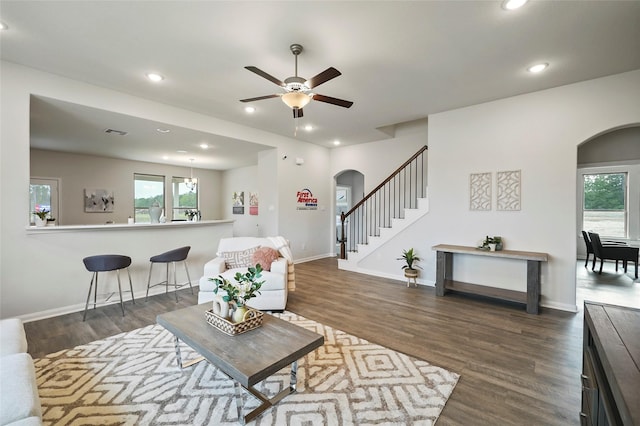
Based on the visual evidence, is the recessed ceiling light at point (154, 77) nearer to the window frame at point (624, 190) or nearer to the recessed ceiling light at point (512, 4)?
the recessed ceiling light at point (512, 4)

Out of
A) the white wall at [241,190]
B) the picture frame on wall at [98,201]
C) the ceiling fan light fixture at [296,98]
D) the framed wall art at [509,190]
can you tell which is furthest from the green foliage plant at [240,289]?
the picture frame on wall at [98,201]

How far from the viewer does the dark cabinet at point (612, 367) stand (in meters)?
0.88

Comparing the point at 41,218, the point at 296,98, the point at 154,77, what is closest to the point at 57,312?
the point at 41,218

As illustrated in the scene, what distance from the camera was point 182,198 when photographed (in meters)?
9.55

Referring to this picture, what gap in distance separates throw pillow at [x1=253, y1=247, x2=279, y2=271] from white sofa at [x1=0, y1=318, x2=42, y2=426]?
7.74ft

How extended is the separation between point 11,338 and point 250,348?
166 centimetres

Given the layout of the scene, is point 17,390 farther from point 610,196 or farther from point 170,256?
point 610,196

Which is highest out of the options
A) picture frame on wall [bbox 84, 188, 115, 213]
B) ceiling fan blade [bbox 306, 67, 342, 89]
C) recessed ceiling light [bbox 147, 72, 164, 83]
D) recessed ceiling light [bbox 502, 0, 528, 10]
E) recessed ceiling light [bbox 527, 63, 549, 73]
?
recessed ceiling light [bbox 527, 63, 549, 73]

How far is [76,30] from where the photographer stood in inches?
106

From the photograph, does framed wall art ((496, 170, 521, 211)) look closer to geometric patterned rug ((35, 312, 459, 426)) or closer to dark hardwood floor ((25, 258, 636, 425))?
dark hardwood floor ((25, 258, 636, 425))

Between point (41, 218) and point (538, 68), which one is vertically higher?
point (538, 68)

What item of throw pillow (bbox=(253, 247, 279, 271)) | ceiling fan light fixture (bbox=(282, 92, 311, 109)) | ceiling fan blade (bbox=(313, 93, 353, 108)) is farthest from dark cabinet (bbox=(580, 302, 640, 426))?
throw pillow (bbox=(253, 247, 279, 271))

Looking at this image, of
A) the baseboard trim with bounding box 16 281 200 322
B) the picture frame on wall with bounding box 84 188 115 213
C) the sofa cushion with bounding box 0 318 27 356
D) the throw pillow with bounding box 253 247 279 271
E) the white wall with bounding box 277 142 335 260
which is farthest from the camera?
the picture frame on wall with bounding box 84 188 115 213

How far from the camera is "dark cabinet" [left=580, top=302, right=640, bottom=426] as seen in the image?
34.5 inches
